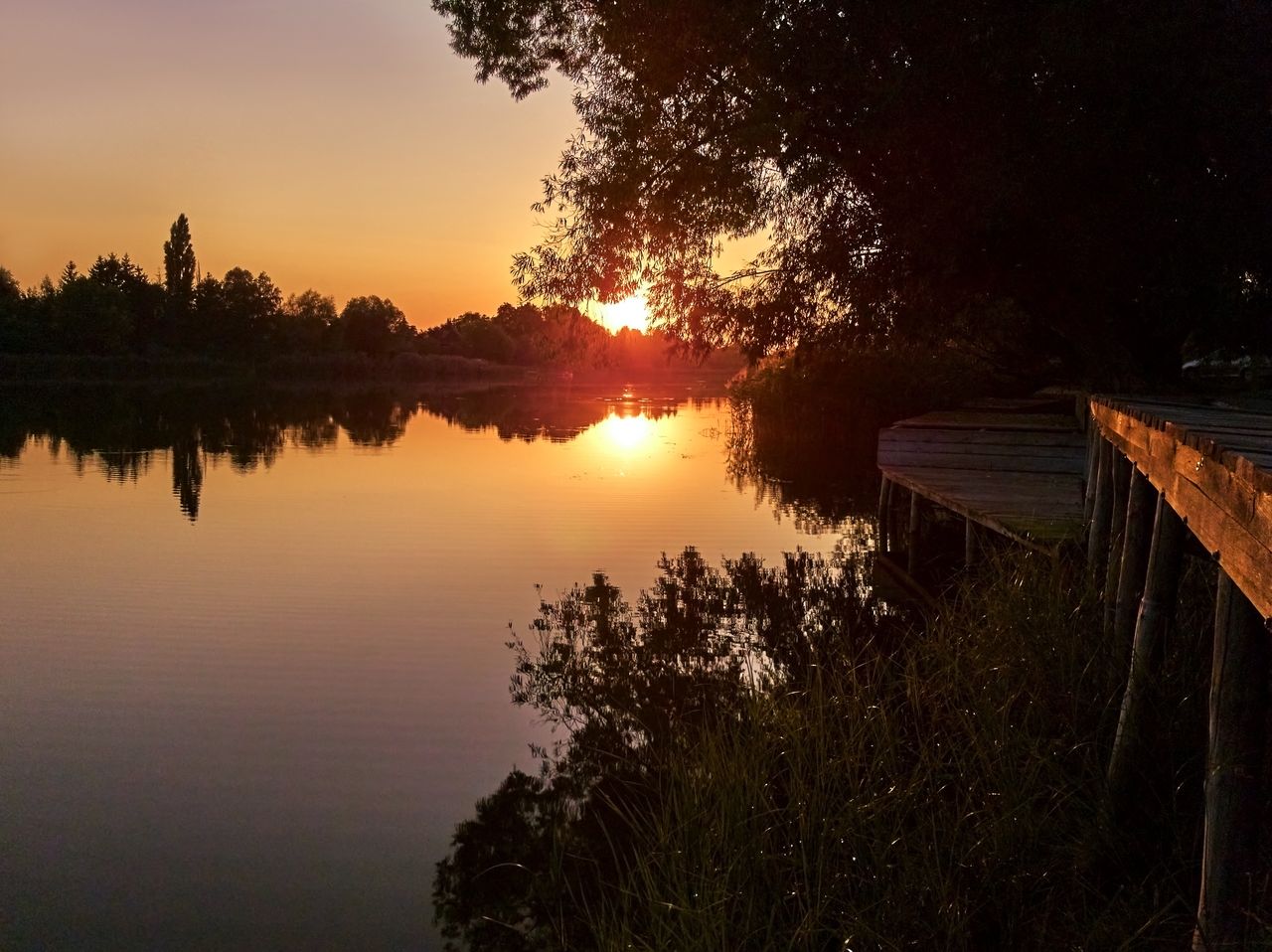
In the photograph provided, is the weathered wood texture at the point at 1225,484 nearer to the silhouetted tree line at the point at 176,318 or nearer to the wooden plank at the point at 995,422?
the wooden plank at the point at 995,422

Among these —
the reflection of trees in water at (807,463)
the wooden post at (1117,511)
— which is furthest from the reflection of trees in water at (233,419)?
the wooden post at (1117,511)

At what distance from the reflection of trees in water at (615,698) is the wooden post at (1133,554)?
1.64m

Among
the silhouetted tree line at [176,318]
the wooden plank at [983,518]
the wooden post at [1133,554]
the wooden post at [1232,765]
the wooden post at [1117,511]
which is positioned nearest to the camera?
the wooden post at [1232,765]

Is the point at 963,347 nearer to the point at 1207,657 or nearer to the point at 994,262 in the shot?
the point at 994,262

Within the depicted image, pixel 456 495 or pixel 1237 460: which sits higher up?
pixel 1237 460

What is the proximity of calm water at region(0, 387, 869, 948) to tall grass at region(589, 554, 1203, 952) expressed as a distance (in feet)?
5.08

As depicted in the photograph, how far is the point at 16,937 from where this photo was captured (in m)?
5.02

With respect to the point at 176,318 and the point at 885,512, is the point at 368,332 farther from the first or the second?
the point at 885,512

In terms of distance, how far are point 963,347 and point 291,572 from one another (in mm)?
15130

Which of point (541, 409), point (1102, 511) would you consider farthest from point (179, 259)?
point (1102, 511)

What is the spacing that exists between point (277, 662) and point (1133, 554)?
7.05 metres

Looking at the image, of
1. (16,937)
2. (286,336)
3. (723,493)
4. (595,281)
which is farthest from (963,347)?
(286,336)

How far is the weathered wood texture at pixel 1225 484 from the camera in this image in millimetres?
2223

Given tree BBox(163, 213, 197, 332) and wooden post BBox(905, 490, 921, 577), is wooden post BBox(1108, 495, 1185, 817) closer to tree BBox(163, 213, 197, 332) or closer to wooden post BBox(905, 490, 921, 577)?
wooden post BBox(905, 490, 921, 577)
